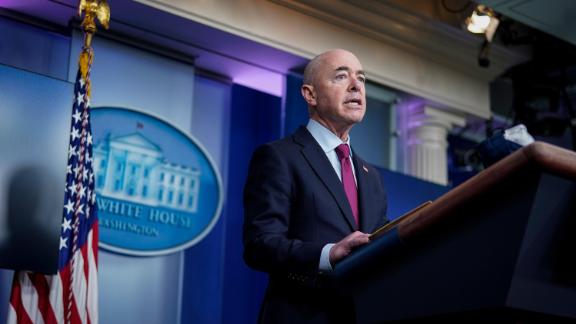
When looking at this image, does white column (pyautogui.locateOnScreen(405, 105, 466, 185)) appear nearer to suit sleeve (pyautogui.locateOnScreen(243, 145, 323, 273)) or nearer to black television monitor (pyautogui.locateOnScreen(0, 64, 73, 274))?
black television monitor (pyautogui.locateOnScreen(0, 64, 73, 274))

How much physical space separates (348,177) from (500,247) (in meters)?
1.01

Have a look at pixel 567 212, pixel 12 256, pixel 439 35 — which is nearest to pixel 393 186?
pixel 439 35

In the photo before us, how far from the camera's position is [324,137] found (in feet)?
7.00

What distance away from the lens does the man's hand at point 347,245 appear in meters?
1.39

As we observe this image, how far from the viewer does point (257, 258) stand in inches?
68.9

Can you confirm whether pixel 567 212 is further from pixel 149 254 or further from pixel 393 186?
pixel 393 186

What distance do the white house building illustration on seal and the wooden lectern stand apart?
2.86 meters

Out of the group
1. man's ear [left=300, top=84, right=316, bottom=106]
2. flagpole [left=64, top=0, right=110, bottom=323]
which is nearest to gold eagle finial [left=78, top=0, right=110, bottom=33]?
flagpole [left=64, top=0, right=110, bottom=323]

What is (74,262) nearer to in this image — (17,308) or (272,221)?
(17,308)

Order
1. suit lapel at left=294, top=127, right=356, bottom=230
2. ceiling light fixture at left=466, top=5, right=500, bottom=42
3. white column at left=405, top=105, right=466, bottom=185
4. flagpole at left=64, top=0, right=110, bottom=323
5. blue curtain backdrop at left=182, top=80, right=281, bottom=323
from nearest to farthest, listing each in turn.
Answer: suit lapel at left=294, top=127, right=356, bottom=230 → flagpole at left=64, top=0, right=110, bottom=323 → blue curtain backdrop at left=182, top=80, right=281, bottom=323 → ceiling light fixture at left=466, top=5, right=500, bottom=42 → white column at left=405, top=105, right=466, bottom=185

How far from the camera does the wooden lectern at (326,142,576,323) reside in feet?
3.33

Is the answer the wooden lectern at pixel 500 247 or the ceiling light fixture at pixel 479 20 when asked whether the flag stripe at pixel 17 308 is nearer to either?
the wooden lectern at pixel 500 247

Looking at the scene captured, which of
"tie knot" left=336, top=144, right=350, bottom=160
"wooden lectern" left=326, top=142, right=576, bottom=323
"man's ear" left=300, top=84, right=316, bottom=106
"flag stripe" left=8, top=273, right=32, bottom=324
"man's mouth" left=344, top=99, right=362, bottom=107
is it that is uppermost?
"man's ear" left=300, top=84, right=316, bottom=106

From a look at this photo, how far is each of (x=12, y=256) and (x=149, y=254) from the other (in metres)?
1.10
